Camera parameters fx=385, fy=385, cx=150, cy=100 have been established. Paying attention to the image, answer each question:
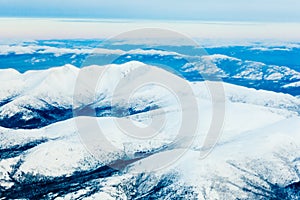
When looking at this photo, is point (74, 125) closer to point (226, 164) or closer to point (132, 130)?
point (132, 130)

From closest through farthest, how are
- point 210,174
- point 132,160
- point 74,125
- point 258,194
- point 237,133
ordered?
point 258,194 < point 210,174 < point 132,160 < point 237,133 < point 74,125

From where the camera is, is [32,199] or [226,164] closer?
[32,199]

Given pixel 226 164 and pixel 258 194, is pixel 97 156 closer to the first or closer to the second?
pixel 226 164

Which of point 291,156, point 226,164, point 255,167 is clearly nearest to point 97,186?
point 226,164

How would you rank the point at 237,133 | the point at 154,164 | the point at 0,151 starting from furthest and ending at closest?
the point at 237,133, the point at 0,151, the point at 154,164

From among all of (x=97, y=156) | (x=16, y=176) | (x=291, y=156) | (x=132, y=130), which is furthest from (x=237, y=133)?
(x=16, y=176)

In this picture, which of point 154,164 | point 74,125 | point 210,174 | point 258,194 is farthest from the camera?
point 74,125

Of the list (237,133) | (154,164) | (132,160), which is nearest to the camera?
(154,164)

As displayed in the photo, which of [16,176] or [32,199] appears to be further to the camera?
[16,176]
